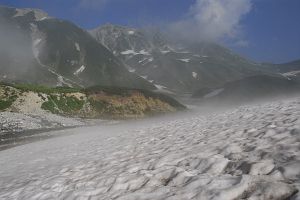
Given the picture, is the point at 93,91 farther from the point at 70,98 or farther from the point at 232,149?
the point at 232,149

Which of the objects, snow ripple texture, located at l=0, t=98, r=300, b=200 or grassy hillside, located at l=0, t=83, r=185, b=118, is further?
grassy hillside, located at l=0, t=83, r=185, b=118

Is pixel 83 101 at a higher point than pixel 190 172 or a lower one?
higher

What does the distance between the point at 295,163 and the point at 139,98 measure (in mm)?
81255

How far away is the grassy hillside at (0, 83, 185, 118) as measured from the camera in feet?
229

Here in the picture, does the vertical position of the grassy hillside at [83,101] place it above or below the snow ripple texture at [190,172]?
above

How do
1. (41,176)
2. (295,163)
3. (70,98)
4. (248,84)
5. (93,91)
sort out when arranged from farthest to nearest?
(248,84) < (93,91) < (70,98) < (41,176) < (295,163)

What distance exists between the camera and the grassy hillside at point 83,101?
6981 cm

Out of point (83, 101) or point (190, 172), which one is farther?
point (83, 101)

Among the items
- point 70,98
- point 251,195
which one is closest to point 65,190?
point 251,195

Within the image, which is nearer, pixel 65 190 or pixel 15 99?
pixel 65 190

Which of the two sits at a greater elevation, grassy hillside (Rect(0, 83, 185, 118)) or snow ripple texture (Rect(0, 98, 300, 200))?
grassy hillside (Rect(0, 83, 185, 118))

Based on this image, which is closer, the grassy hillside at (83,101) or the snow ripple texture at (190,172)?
the snow ripple texture at (190,172)

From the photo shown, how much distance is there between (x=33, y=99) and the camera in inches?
2822

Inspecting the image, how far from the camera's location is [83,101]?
79875 mm
